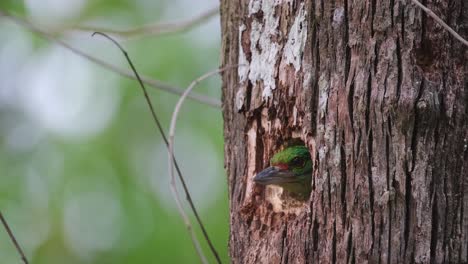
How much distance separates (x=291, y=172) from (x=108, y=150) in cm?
390

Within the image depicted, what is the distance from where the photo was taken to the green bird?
462 centimetres

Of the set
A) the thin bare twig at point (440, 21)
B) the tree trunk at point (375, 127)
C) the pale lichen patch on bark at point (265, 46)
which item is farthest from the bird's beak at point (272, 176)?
the thin bare twig at point (440, 21)

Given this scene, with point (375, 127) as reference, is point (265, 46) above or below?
above

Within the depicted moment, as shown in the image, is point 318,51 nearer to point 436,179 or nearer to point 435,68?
point 435,68

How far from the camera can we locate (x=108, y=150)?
8438mm

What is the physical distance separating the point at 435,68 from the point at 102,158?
16.1 feet

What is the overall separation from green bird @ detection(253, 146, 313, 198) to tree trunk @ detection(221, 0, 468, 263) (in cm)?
26

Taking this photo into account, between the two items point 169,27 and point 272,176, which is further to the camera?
point 169,27

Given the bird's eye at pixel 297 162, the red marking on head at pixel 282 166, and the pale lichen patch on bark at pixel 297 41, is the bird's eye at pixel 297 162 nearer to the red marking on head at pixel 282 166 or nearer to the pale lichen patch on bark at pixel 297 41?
the red marking on head at pixel 282 166

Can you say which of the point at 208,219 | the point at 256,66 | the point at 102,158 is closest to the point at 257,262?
the point at 256,66

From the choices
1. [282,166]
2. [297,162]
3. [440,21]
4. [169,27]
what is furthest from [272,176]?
[169,27]

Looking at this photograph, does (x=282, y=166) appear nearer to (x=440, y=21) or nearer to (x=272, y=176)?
(x=272, y=176)

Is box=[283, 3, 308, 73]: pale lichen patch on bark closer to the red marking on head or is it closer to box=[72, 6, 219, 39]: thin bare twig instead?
the red marking on head

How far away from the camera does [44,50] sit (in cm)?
891
